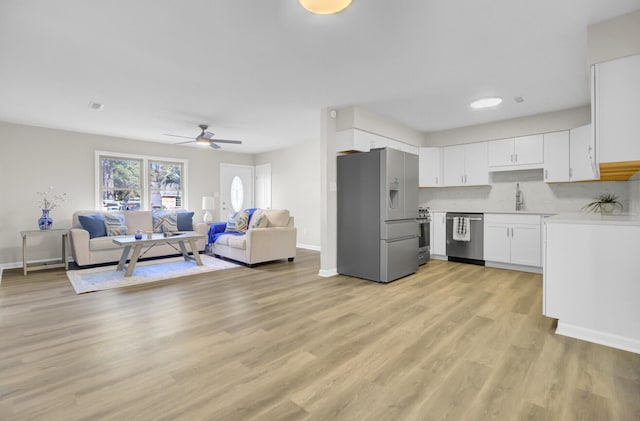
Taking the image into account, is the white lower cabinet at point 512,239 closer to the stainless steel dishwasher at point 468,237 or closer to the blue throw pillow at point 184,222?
the stainless steel dishwasher at point 468,237

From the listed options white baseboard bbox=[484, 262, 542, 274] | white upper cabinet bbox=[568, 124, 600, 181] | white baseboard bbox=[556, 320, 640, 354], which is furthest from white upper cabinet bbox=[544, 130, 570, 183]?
white baseboard bbox=[556, 320, 640, 354]

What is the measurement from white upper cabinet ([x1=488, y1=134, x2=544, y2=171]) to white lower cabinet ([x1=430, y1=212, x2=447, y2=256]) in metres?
1.18

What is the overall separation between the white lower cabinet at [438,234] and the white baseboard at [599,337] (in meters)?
3.06

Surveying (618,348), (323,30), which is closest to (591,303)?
(618,348)

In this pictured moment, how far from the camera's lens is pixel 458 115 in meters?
4.75

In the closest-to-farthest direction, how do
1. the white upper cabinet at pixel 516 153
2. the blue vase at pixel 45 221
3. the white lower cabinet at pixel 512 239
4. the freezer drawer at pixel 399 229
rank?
the freezer drawer at pixel 399 229 < the white lower cabinet at pixel 512 239 < the white upper cabinet at pixel 516 153 < the blue vase at pixel 45 221

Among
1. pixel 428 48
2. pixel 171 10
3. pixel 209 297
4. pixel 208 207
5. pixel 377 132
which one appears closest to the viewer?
pixel 171 10

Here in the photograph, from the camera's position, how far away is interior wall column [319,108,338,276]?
436 cm

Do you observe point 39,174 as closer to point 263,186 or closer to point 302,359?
point 263,186

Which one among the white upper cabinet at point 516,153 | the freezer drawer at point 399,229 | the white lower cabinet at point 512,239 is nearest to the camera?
the freezer drawer at point 399,229

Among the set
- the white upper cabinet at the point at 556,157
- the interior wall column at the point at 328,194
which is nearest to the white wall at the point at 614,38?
the white upper cabinet at the point at 556,157

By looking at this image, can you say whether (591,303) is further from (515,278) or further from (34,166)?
(34,166)

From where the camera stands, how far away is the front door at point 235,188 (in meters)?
7.90

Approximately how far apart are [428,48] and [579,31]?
1155 mm
